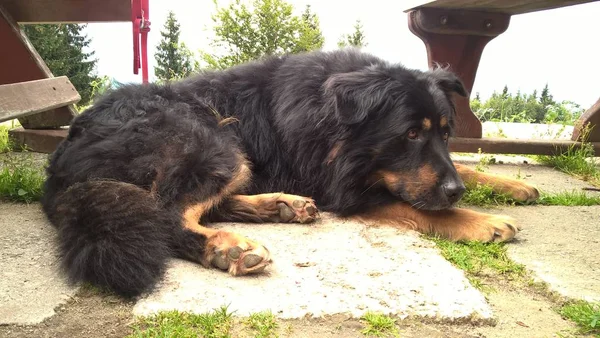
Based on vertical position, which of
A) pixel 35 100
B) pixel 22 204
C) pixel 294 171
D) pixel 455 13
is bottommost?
pixel 22 204

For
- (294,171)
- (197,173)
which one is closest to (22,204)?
(197,173)

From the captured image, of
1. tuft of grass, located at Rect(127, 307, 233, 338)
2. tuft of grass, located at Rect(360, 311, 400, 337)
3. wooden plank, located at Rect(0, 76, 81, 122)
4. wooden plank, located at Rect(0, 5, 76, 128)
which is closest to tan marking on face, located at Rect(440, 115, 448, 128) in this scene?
tuft of grass, located at Rect(360, 311, 400, 337)

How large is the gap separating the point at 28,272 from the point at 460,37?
14.6 feet

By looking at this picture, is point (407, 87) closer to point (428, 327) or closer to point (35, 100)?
point (428, 327)

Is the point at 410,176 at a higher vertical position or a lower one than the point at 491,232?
higher

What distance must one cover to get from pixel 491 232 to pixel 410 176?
1.85 ft

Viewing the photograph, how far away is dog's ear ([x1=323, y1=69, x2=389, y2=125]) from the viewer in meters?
3.12

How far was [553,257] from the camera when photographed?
2566 millimetres

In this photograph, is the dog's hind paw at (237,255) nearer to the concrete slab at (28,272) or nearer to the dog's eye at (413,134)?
the concrete slab at (28,272)

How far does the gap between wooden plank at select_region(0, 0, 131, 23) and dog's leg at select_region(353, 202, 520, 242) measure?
3.30m

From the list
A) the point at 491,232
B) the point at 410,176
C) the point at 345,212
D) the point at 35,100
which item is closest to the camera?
the point at 491,232

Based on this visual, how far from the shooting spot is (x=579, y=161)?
16.2 ft

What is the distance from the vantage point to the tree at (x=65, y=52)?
21.2 m

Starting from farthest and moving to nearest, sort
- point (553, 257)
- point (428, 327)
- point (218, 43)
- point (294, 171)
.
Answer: point (218, 43) < point (294, 171) < point (553, 257) < point (428, 327)
